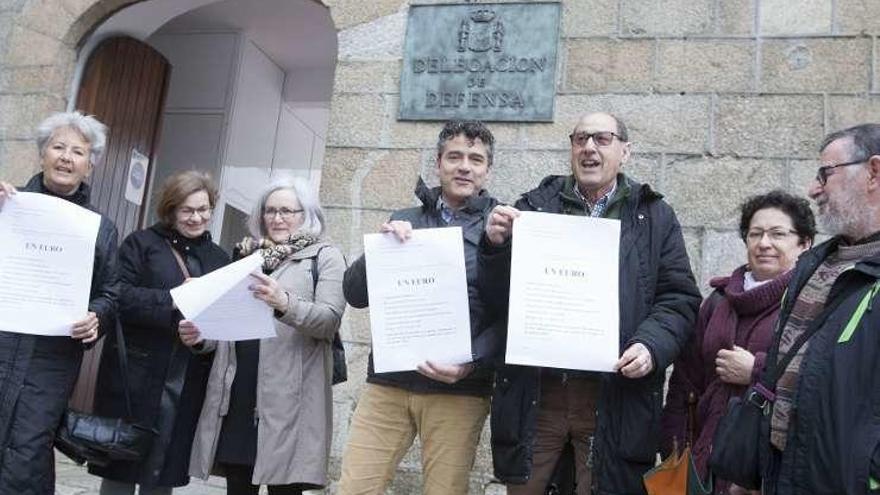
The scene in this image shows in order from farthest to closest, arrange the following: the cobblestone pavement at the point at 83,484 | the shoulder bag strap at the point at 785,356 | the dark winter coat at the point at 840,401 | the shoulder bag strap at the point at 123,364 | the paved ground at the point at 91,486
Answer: the cobblestone pavement at the point at 83,484
the paved ground at the point at 91,486
the shoulder bag strap at the point at 123,364
the shoulder bag strap at the point at 785,356
the dark winter coat at the point at 840,401

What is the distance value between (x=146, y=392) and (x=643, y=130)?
2750mm

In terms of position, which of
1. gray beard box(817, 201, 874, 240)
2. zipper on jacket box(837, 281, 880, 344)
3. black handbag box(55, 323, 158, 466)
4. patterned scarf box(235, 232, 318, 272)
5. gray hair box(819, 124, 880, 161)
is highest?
gray hair box(819, 124, 880, 161)

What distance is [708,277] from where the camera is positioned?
162 inches

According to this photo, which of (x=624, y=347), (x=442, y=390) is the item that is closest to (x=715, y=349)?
(x=624, y=347)

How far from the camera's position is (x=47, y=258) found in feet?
10.1

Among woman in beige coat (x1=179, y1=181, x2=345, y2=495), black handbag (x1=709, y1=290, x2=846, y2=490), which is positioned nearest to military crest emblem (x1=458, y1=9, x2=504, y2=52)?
woman in beige coat (x1=179, y1=181, x2=345, y2=495)

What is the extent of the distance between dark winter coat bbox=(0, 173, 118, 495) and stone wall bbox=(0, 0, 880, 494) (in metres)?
1.57

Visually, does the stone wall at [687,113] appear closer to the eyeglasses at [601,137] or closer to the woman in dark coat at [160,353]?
the woman in dark coat at [160,353]

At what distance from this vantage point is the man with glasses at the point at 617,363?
8.48 ft

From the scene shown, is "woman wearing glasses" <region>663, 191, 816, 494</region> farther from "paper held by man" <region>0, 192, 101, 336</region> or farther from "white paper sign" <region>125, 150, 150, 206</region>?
"white paper sign" <region>125, 150, 150, 206</region>

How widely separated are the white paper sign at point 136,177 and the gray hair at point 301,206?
10.1 ft

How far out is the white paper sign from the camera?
6160 millimetres

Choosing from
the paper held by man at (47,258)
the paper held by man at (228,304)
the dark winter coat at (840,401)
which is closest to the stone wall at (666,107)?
the paper held by man at (228,304)

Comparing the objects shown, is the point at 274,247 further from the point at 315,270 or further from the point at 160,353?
the point at 160,353
